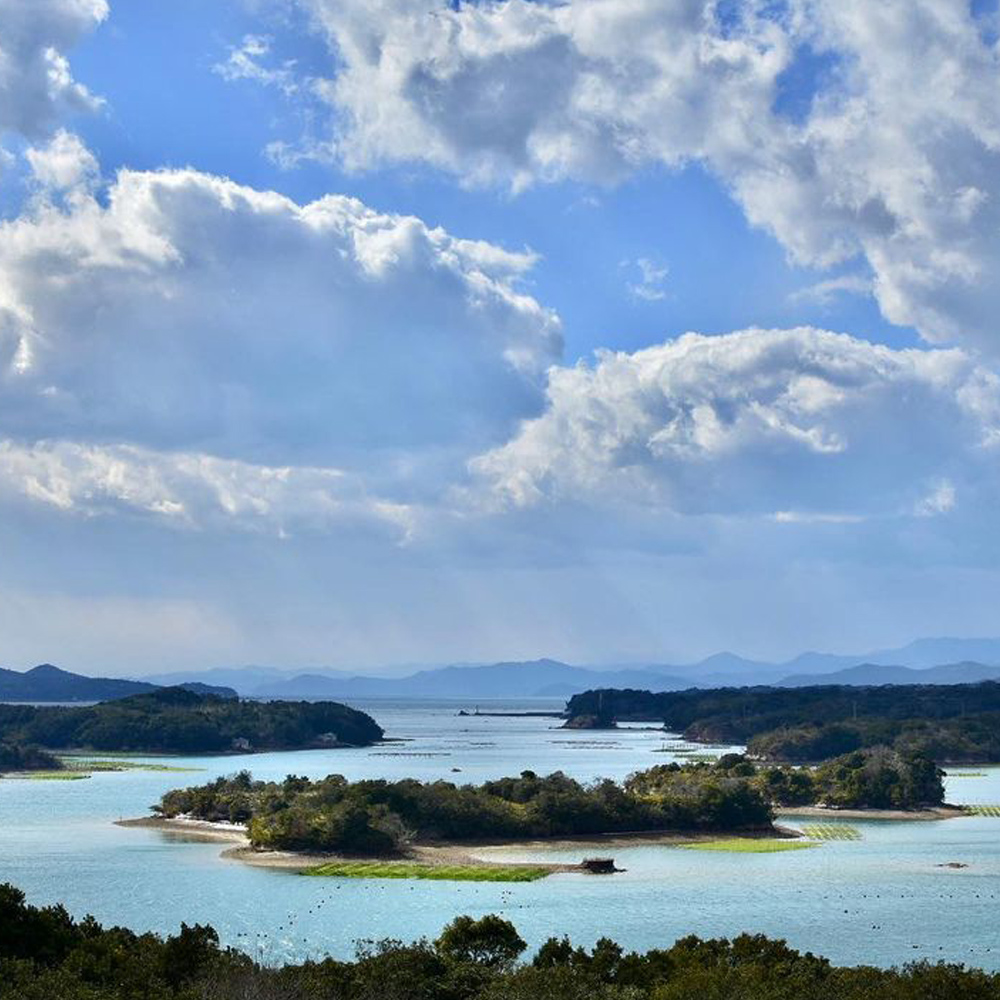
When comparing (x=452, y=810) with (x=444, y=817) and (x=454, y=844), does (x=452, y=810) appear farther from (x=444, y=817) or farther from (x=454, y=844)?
(x=454, y=844)

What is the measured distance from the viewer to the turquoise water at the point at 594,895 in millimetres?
59969

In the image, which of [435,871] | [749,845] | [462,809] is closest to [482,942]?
[435,871]

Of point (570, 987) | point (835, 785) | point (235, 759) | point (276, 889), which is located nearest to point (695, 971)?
point (570, 987)

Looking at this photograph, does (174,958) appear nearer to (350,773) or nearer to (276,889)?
(276,889)

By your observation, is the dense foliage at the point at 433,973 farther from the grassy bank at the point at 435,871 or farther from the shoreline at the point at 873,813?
the shoreline at the point at 873,813

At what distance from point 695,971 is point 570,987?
3812 mm

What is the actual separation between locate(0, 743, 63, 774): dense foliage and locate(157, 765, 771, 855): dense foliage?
6380 cm

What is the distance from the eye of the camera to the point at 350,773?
15350cm

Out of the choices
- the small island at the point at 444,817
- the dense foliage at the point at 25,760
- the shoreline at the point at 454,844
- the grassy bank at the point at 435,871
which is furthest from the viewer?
the dense foliage at the point at 25,760

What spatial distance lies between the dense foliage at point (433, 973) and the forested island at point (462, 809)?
45.1 meters

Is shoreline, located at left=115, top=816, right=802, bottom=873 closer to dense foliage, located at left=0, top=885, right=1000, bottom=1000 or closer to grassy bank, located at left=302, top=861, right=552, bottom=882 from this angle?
grassy bank, located at left=302, top=861, right=552, bottom=882

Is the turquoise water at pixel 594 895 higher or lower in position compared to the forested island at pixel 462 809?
lower

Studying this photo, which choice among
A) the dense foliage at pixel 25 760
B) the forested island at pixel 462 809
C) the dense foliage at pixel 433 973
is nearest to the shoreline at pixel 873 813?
the forested island at pixel 462 809

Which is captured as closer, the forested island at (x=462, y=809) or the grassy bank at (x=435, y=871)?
the grassy bank at (x=435, y=871)
